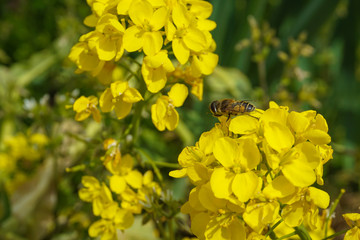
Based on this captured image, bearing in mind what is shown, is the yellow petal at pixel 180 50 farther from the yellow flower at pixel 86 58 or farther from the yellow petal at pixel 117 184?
the yellow petal at pixel 117 184

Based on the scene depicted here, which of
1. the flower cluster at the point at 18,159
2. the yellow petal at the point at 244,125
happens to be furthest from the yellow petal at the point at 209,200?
the flower cluster at the point at 18,159

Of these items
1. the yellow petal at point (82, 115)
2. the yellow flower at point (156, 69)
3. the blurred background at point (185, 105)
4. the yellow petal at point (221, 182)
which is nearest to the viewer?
the yellow petal at point (221, 182)

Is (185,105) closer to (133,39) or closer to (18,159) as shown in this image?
(18,159)

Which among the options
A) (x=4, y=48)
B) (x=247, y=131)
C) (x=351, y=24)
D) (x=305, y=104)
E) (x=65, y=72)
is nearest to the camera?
(x=247, y=131)

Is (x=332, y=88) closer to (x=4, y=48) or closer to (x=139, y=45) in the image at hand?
(x=139, y=45)

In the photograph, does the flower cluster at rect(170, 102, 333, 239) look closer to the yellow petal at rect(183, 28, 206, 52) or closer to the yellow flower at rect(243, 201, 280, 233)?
the yellow flower at rect(243, 201, 280, 233)

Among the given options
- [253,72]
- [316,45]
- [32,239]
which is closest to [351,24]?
[316,45]
